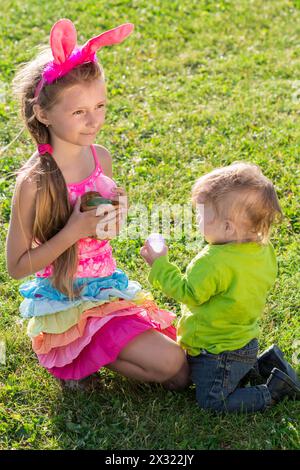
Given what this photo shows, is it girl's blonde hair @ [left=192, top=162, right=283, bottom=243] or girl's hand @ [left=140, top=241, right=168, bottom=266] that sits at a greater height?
girl's blonde hair @ [left=192, top=162, right=283, bottom=243]

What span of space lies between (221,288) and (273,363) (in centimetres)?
46

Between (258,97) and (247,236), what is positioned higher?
(247,236)

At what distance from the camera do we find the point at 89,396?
321cm

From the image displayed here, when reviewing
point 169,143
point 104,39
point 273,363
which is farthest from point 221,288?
point 169,143

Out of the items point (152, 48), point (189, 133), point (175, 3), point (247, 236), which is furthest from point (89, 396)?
point (175, 3)

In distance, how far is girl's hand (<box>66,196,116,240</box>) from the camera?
10.2ft

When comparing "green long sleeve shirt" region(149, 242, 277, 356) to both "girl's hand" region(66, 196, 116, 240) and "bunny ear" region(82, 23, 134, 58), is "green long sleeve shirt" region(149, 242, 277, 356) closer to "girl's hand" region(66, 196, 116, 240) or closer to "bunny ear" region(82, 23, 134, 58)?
"girl's hand" region(66, 196, 116, 240)

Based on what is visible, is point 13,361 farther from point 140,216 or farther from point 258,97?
point 258,97

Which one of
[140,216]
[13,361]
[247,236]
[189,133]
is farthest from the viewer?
[189,133]

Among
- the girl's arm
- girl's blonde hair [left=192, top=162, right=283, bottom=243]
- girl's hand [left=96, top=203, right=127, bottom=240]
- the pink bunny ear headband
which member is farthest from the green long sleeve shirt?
the pink bunny ear headband

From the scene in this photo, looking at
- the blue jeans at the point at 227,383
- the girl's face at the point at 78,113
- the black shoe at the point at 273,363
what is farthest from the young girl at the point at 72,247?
the black shoe at the point at 273,363

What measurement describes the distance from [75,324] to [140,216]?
1.50 meters

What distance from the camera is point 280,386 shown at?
125 inches

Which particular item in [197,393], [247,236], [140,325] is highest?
[247,236]
